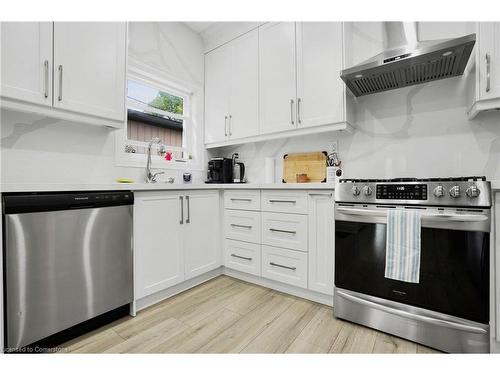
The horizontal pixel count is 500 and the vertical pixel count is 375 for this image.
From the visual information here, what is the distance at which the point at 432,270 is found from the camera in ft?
4.66

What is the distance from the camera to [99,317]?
161cm

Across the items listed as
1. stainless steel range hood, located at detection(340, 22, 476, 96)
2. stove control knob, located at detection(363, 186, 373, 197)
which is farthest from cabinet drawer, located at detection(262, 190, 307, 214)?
stainless steel range hood, located at detection(340, 22, 476, 96)

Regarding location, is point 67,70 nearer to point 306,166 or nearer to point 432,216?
point 306,166

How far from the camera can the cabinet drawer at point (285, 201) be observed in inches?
79.4

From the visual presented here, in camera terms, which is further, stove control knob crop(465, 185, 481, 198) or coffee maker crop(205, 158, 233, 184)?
coffee maker crop(205, 158, 233, 184)

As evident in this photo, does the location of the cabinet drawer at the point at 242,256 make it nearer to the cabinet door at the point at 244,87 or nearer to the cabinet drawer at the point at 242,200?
the cabinet drawer at the point at 242,200

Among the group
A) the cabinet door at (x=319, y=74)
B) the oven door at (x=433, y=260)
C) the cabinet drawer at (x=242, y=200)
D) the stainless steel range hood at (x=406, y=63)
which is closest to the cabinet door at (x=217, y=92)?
the cabinet drawer at (x=242, y=200)

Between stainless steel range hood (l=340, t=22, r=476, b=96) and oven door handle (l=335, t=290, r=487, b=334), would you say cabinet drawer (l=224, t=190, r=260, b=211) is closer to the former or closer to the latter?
oven door handle (l=335, t=290, r=487, b=334)

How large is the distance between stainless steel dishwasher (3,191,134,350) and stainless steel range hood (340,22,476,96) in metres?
1.92

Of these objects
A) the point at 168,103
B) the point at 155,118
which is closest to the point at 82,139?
the point at 155,118

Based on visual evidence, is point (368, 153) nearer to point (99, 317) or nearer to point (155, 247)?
point (155, 247)

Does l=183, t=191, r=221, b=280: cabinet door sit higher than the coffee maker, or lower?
lower

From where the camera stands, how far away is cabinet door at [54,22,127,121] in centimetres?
159
